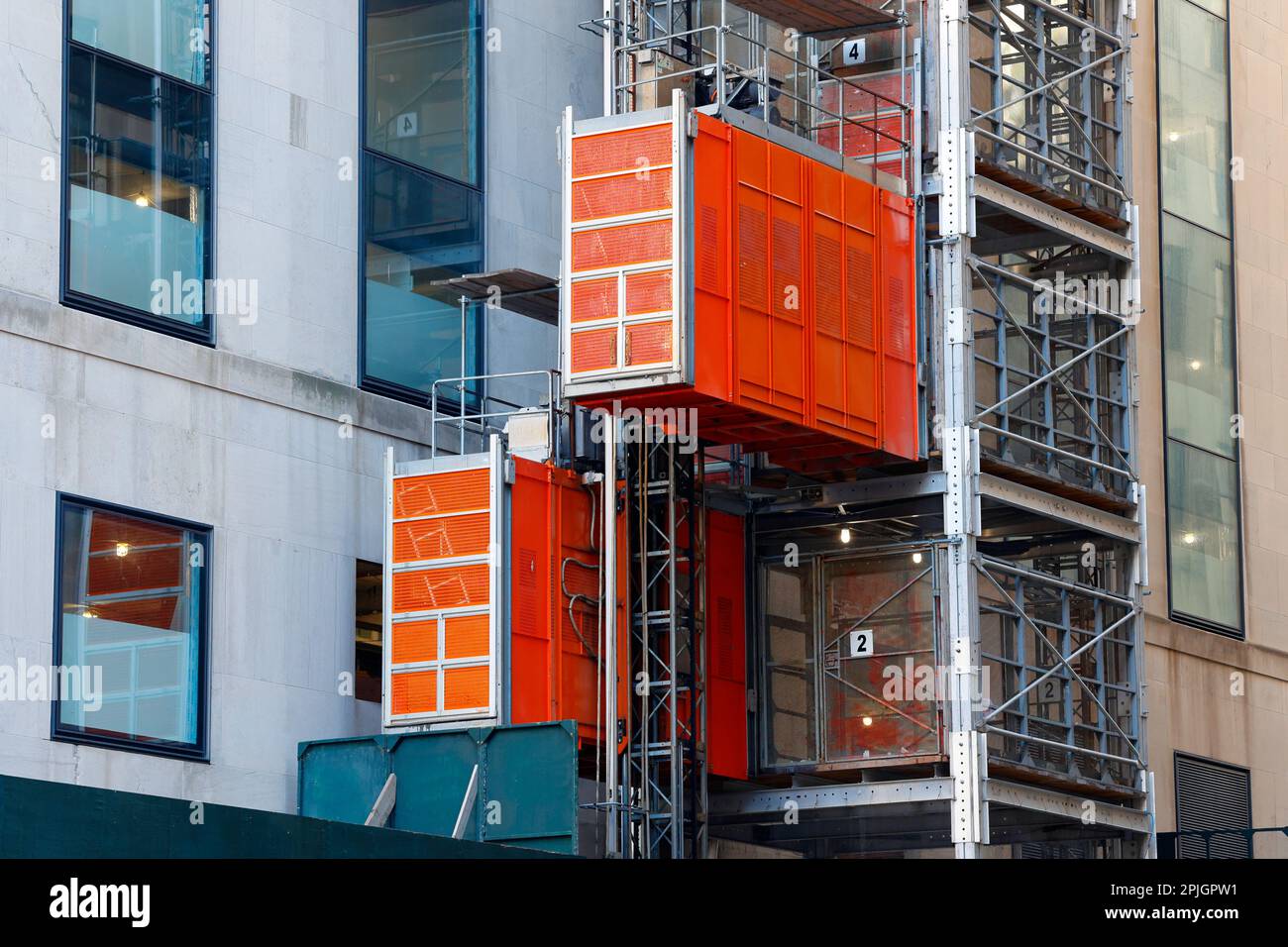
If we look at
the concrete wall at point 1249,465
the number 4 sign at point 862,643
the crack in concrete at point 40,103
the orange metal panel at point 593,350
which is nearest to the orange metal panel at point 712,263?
the orange metal panel at point 593,350

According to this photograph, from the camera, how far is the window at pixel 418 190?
1458 inches

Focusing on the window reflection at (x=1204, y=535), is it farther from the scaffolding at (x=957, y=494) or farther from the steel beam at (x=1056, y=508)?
the steel beam at (x=1056, y=508)

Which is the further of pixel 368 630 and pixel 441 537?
pixel 368 630

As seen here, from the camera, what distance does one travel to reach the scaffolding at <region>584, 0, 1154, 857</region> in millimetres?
36062

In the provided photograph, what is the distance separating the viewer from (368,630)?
35.8 m

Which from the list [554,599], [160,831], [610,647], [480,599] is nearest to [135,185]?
[480,599]

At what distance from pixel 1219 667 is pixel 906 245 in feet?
52.9

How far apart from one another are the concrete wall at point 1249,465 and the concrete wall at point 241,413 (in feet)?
50.8

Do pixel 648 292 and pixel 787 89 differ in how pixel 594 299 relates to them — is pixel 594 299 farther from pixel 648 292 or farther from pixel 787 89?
pixel 787 89

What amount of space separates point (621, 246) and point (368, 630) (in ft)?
21.9

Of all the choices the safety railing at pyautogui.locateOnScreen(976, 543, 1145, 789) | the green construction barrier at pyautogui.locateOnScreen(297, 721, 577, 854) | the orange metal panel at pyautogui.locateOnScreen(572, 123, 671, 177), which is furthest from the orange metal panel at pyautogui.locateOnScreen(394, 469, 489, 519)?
the safety railing at pyautogui.locateOnScreen(976, 543, 1145, 789)

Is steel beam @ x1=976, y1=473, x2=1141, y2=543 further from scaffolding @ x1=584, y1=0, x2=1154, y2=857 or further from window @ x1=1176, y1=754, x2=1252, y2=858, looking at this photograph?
window @ x1=1176, y1=754, x2=1252, y2=858

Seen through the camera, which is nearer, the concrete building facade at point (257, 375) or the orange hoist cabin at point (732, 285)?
the concrete building facade at point (257, 375)

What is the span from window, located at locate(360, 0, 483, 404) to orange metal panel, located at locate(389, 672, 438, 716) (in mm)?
4607
